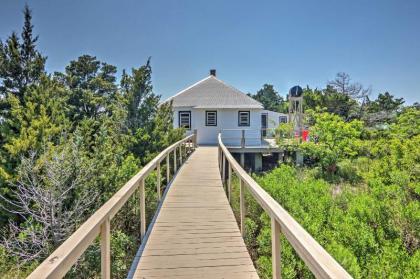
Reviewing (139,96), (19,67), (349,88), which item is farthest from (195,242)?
(349,88)

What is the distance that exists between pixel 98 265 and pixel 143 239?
1494 mm

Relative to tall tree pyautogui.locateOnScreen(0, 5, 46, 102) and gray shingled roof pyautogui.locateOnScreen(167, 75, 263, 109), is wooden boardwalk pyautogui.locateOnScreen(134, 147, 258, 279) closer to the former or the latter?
tall tree pyautogui.locateOnScreen(0, 5, 46, 102)

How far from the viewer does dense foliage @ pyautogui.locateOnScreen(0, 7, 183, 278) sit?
5277 millimetres

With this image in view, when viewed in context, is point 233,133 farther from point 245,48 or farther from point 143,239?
point 143,239

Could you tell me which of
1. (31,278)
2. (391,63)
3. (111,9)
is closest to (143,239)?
(31,278)

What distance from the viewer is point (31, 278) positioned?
4.17 ft

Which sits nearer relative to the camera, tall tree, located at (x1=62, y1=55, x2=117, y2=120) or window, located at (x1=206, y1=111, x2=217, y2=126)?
window, located at (x1=206, y1=111, x2=217, y2=126)

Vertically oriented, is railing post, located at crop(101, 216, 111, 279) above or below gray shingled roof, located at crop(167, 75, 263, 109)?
below

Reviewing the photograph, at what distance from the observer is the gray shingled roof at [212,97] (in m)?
18.5

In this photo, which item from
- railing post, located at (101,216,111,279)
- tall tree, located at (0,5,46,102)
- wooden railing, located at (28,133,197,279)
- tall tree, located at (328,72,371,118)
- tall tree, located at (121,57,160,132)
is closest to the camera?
wooden railing, located at (28,133,197,279)

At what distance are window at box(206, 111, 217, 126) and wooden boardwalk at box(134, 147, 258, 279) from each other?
12.3m

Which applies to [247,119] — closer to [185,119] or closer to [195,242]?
[185,119]

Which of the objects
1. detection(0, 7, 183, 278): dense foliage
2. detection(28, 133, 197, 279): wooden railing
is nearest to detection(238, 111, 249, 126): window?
detection(0, 7, 183, 278): dense foliage

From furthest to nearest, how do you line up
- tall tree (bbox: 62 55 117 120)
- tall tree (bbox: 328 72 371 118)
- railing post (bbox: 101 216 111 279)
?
tall tree (bbox: 328 72 371 118) < tall tree (bbox: 62 55 117 120) < railing post (bbox: 101 216 111 279)
